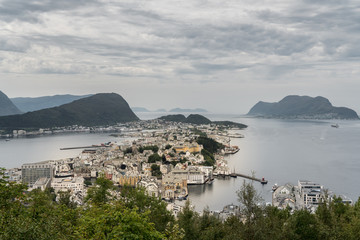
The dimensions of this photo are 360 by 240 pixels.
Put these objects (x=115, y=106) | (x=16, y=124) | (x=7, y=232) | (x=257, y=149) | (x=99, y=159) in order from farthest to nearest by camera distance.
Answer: (x=115, y=106) → (x=16, y=124) → (x=257, y=149) → (x=99, y=159) → (x=7, y=232)

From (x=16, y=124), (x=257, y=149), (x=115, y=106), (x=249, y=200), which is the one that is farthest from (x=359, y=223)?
(x=115, y=106)

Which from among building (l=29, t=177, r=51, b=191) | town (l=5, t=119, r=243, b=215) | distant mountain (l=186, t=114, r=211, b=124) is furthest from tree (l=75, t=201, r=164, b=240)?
distant mountain (l=186, t=114, r=211, b=124)

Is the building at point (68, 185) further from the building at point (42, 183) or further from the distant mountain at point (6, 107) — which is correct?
the distant mountain at point (6, 107)

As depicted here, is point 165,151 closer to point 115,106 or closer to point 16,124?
point 16,124

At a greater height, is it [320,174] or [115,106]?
[115,106]

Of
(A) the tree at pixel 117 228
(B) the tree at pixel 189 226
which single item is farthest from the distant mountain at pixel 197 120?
(A) the tree at pixel 117 228

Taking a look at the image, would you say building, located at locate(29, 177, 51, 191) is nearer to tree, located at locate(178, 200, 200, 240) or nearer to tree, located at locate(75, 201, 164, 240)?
tree, located at locate(178, 200, 200, 240)

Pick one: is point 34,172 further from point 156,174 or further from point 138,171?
point 156,174
